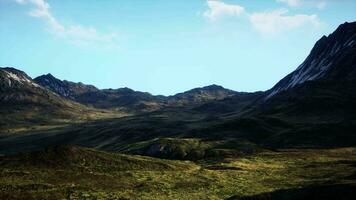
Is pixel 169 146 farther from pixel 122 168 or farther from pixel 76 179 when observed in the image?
pixel 76 179

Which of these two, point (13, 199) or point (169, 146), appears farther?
point (169, 146)

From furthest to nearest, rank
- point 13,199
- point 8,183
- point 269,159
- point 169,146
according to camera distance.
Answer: point 169,146
point 269,159
point 8,183
point 13,199

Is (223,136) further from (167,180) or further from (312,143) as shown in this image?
(167,180)

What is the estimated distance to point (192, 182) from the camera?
8638 centimetres

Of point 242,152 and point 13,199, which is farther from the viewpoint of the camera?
point 242,152

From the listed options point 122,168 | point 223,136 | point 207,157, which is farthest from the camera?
point 223,136

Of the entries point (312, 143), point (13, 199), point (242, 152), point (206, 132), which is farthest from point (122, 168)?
point (206, 132)

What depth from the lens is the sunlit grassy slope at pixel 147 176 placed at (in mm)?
73750

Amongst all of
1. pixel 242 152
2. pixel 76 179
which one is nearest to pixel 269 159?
pixel 242 152

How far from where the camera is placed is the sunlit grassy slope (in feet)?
242

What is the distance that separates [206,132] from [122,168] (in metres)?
92.6

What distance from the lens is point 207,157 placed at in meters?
134

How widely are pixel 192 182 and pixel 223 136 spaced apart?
304 ft

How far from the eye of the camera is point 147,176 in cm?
9062
